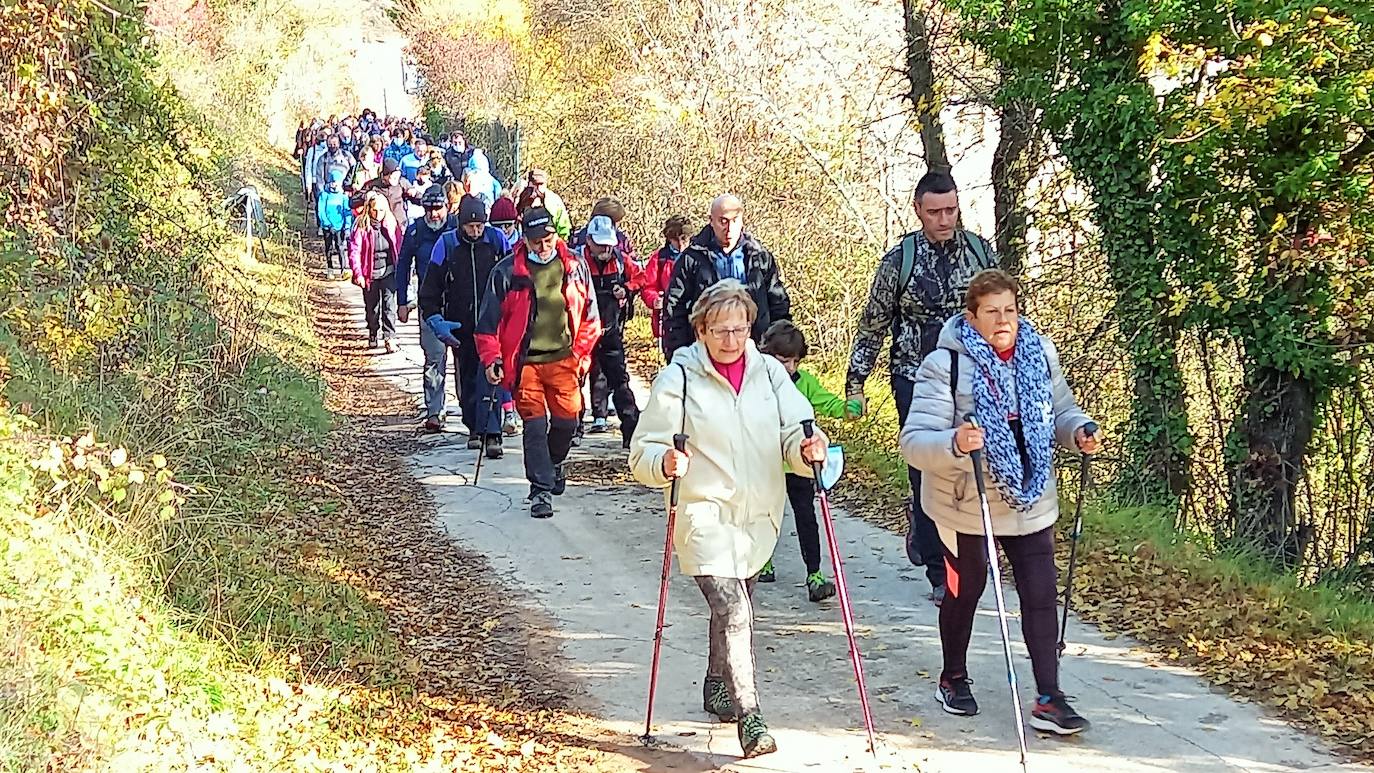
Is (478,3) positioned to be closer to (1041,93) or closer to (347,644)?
(1041,93)

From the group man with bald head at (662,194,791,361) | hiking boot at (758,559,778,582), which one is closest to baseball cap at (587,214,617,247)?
man with bald head at (662,194,791,361)

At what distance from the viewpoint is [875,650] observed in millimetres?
6254

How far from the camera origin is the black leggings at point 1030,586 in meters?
5.15

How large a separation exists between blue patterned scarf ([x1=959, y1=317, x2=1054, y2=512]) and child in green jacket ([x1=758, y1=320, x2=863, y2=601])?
1304 millimetres

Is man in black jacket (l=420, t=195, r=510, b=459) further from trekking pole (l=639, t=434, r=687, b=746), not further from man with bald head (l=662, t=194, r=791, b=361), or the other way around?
trekking pole (l=639, t=434, r=687, b=746)

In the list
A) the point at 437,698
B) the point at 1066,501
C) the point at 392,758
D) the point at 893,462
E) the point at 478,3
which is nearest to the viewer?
the point at 392,758

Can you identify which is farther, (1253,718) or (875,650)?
(875,650)

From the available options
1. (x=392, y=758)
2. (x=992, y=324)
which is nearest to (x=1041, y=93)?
(x=992, y=324)

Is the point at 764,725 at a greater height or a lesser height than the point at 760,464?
lesser

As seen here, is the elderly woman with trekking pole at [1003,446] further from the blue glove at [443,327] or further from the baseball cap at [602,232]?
the blue glove at [443,327]

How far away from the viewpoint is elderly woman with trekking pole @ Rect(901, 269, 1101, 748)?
5.09 m

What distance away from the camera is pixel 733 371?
5.21m

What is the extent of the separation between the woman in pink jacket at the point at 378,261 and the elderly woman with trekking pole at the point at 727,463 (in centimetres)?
943

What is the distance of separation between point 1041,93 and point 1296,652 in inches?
168
